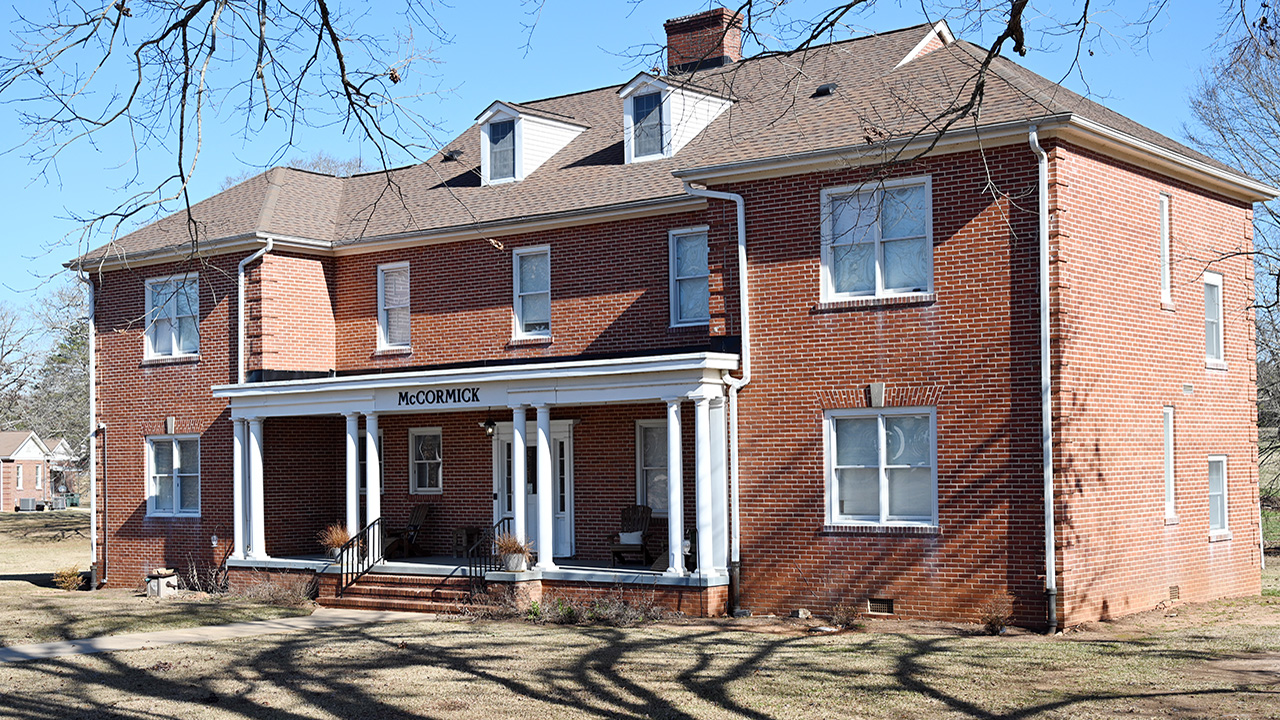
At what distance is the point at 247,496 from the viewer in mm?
23406

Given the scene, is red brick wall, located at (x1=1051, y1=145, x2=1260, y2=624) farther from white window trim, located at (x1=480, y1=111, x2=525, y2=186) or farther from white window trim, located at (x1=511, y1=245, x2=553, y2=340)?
white window trim, located at (x1=480, y1=111, x2=525, y2=186)

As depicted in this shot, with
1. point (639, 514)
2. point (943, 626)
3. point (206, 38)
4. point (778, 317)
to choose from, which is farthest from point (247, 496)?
point (206, 38)

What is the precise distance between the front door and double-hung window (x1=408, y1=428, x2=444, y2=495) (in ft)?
4.35

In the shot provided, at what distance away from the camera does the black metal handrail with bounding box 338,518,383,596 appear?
70.0 ft

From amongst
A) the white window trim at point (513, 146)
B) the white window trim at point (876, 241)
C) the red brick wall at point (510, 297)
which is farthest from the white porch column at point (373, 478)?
the white window trim at point (876, 241)

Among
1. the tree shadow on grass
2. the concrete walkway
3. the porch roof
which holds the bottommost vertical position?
the concrete walkway

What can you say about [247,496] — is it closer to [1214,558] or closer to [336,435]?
[336,435]

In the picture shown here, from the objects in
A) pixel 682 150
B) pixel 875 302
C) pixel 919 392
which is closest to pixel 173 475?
pixel 682 150

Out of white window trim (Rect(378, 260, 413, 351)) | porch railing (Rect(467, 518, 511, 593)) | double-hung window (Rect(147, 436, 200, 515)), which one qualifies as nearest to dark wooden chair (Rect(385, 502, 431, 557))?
porch railing (Rect(467, 518, 511, 593))

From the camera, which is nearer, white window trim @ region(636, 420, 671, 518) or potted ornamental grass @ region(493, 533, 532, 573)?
potted ornamental grass @ region(493, 533, 532, 573)

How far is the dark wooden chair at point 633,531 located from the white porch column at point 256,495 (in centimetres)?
632

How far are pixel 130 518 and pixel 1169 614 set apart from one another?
1876 cm

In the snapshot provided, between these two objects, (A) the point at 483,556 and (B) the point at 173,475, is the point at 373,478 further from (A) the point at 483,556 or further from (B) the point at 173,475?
(B) the point at 173,475

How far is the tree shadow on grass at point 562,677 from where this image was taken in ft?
38.6
